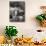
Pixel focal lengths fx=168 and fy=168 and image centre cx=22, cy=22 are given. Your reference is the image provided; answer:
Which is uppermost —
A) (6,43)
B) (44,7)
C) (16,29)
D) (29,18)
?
(44,7)

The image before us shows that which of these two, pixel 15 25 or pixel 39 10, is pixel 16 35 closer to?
pixel 15 25

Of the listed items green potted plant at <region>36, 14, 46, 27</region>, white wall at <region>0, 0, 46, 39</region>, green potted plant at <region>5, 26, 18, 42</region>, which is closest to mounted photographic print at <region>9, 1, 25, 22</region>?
white wall at <region>0, 0, 46, 39</region>

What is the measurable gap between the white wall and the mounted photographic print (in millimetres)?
53

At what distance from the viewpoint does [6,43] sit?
9.29 ft

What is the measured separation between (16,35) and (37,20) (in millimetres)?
454

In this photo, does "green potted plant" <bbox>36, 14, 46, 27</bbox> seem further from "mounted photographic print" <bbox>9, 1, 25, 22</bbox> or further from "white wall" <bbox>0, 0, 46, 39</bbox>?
"mounted photographic print" <bbox>9, 1, 25, 22</bbox>

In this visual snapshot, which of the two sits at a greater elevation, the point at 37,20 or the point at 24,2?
the point at 24,2

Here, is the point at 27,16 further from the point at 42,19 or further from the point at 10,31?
the point at 10,31

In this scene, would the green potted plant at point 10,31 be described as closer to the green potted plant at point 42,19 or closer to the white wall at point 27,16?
the white wall at point 27,16

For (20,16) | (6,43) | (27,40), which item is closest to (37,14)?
(20,16)

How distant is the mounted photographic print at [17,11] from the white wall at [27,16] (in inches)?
2.1

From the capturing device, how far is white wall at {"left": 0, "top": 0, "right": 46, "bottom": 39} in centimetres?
294

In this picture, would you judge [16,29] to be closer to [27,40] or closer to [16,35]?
[16,35]

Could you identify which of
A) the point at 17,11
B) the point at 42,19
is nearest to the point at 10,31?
the point at 17,11
